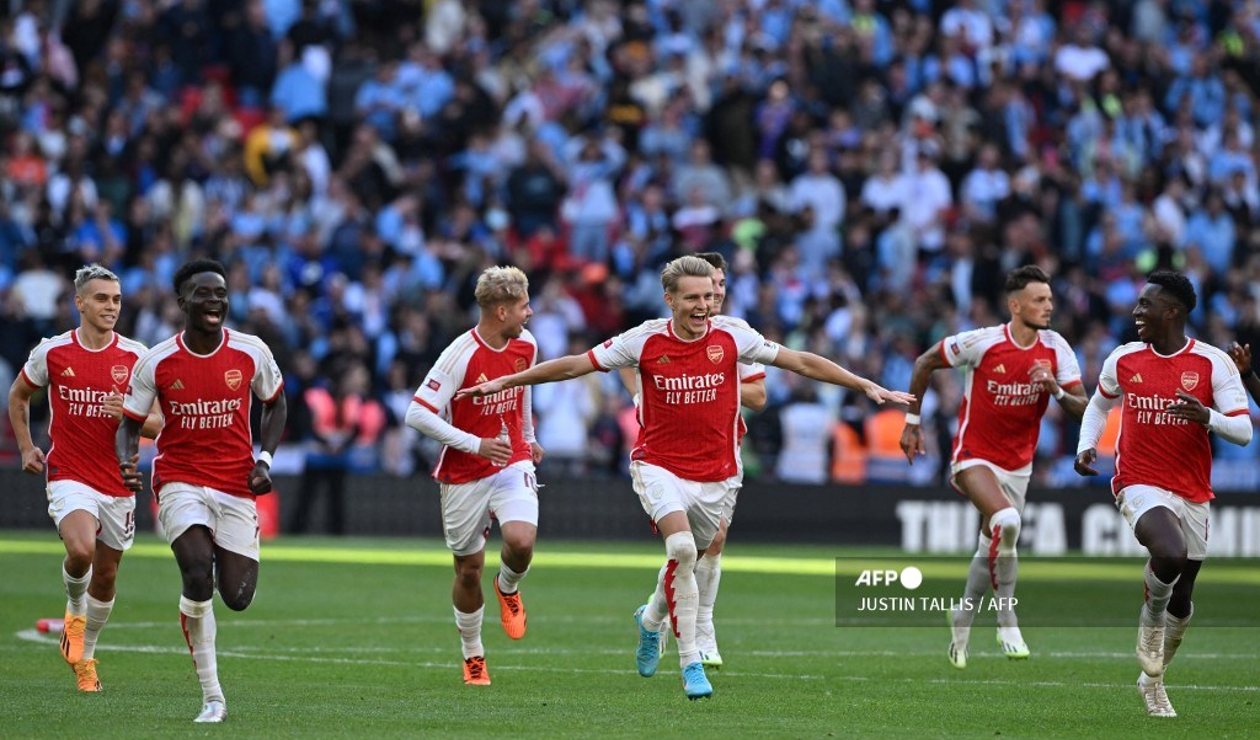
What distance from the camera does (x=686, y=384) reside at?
13.5m

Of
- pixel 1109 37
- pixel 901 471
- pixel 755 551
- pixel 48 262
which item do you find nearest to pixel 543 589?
pixel 755 551

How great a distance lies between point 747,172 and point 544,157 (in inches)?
119

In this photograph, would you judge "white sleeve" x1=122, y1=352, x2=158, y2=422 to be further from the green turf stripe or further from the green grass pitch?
the green turf stripe

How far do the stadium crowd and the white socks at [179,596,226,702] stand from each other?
14.7 m

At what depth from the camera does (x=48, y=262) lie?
2792 cm

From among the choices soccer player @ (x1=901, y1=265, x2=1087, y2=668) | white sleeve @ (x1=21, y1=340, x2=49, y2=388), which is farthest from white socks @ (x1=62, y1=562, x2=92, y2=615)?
soccer player @ (x1=901, y1=265, x2=1087, y2=668)

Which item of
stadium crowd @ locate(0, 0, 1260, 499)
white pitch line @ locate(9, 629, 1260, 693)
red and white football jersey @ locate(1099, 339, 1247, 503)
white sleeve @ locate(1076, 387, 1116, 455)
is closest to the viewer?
red and white football jersey @ locate(1099, 339, 1247, 503)

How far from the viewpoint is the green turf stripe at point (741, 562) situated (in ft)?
76.5

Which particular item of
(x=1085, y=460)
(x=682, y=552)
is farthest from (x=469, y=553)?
(x=1085, y=460)

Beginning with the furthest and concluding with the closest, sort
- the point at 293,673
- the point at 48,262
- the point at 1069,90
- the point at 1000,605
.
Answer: the point at 1069,90 < the point at 48,262 < the point at 1000,605 < the point at 293,673

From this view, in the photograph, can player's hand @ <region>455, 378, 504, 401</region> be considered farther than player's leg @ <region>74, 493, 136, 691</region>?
No

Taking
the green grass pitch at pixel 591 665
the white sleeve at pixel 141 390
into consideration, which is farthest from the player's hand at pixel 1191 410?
the white sleeve at pixel 141 390

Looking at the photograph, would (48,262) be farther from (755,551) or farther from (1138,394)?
(1138,394)

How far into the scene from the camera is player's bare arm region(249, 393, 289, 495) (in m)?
12.0
